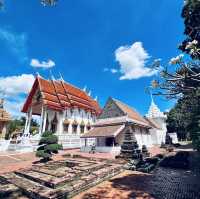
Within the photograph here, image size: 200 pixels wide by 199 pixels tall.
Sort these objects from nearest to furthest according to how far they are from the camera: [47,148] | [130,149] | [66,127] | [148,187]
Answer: [148,187] < [47,148] < [130,149] < [66,127]

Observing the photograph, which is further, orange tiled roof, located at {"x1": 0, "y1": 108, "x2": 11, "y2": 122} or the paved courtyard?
orange tiled roof, located at {"x1": 0, "y1": 108, "x2": 11, "y2": 122}

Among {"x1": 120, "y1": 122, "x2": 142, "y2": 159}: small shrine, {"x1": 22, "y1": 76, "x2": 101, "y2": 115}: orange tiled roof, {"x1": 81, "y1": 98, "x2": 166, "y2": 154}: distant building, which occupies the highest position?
{"x1": 22, "y1": 76, "x2": 101, "y2": 115}: orange tiled roof

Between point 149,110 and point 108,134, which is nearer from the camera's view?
point 108,134

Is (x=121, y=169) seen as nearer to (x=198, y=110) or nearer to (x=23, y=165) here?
(x=198, y=110)

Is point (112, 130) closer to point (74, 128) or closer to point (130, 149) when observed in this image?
point (130, 149)

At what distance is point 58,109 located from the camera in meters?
28.5

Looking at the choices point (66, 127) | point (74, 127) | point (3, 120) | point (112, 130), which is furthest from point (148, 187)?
point (74, 127)

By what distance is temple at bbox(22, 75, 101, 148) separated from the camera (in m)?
27.2

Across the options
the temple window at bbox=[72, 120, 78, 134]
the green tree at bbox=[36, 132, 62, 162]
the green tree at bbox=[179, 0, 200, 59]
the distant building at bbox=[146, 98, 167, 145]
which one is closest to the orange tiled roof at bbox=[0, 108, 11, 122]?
the temple window at bbox=[72, 120, 78, 134]

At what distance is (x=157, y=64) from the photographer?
27.3ft

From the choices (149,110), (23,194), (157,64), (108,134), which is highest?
(149,110)

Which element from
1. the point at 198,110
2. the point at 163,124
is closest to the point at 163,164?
the point at 198,110

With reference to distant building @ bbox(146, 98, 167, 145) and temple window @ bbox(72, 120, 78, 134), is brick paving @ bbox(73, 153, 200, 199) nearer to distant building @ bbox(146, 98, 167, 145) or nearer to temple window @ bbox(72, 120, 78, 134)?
temple window @ bbox(72, 120, 78, 134)

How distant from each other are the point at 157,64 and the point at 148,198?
6060 millimetres
